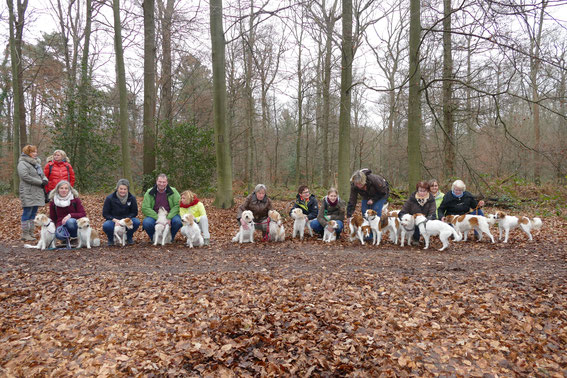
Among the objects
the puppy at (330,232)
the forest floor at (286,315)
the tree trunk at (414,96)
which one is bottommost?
the forest floor at (286,315)

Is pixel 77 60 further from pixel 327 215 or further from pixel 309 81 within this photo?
pixel 327 215

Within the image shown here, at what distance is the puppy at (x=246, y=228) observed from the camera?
7015 mm

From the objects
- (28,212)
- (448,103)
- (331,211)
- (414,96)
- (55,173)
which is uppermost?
(448,103)

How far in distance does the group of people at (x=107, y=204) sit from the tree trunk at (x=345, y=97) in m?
5.07

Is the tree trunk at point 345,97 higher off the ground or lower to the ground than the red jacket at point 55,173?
higher

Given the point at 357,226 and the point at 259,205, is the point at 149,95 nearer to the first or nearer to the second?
the point at 259,205

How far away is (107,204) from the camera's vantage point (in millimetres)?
6883

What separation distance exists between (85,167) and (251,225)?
33.3 ft

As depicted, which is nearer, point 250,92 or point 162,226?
point 162,226

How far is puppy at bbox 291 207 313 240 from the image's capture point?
24.5 ft

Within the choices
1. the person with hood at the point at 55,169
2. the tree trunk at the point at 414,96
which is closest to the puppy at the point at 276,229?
the person with hood at the point at 55,169

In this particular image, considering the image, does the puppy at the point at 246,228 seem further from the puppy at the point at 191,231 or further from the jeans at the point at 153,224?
the jeans at the point at 153,224

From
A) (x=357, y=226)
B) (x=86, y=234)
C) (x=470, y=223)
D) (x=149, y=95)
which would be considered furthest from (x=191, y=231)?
(x=149, y=95)

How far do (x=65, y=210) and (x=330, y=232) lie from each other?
557 cm
